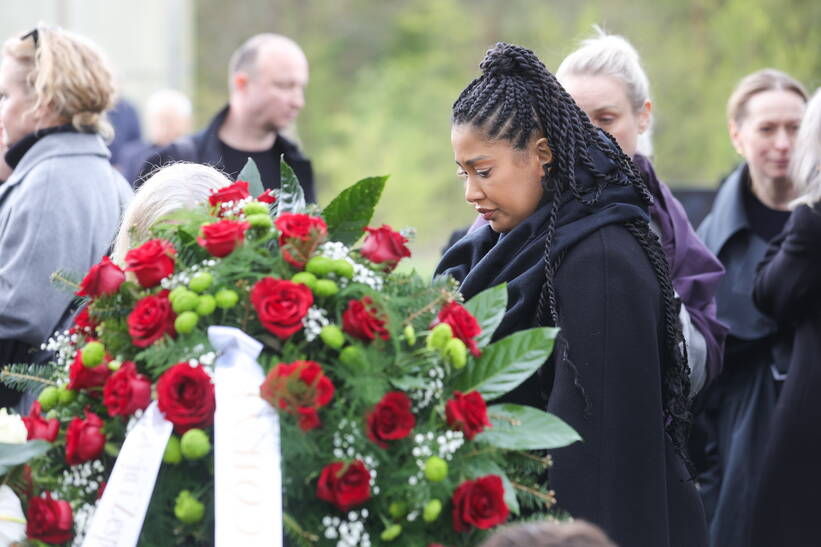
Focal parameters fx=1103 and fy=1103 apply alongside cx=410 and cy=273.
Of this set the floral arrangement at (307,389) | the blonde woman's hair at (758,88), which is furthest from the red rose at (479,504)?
the blonde woman's hair at (758,88)

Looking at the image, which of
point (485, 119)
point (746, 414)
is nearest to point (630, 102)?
point (485, 119)

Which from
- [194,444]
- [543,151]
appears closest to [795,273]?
[543,151]

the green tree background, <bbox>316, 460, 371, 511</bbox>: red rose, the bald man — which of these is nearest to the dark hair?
<bbox>316, 460, 371, 511</bbox>: red rose

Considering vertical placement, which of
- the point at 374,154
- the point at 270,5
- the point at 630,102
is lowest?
the point at 374,154

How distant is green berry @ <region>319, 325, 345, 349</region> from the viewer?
196cm

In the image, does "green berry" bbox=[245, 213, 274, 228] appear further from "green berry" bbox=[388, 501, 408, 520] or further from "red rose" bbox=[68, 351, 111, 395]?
"green berry" bbox=[388, 501, 408, 520]

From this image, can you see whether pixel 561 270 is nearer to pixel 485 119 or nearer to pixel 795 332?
pixel 485 119

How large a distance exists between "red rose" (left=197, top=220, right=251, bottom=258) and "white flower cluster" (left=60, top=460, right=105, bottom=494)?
1.44 feet

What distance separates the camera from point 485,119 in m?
2.74

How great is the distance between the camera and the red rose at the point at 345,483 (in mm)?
1857

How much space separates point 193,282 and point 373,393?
15.2 inches

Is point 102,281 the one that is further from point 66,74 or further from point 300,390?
point 66,74

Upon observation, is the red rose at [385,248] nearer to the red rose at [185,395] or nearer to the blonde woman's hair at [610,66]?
the red rose at [185,395]

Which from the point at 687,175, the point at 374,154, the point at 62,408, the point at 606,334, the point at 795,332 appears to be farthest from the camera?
the point at 374,154
